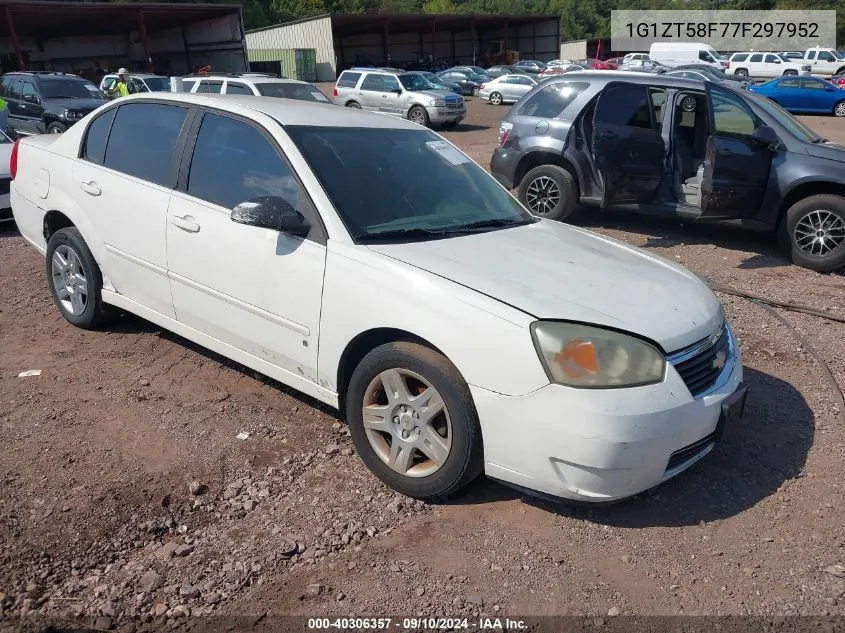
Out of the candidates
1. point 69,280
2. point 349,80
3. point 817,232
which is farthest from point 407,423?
point 349,80

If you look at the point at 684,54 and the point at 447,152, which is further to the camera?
the point at 684,54

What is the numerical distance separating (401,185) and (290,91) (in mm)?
12718

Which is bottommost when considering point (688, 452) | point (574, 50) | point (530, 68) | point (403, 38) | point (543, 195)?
point (688, 452)

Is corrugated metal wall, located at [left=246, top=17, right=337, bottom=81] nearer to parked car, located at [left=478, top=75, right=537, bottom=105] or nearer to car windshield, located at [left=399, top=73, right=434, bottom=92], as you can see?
parked car, located at [left=478, top=75, right=537, bottom=105]

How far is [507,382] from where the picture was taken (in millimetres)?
2861

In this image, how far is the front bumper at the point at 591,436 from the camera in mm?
2795

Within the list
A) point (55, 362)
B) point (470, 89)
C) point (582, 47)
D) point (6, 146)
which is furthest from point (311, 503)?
point (582, 47)

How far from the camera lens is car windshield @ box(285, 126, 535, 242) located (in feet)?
11.8

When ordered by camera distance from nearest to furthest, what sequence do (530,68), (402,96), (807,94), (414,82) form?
(402,96) < (414,82) < (807,94) < (530,68)

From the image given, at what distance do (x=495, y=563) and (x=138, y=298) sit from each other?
2.86 meters

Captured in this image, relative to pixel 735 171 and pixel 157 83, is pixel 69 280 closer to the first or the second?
pixel 735 171

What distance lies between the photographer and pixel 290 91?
613 inches

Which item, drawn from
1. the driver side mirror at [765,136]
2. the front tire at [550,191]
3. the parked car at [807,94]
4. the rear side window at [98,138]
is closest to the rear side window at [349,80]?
the parked car at [807,94]

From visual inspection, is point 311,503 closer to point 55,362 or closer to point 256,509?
point 256,509
